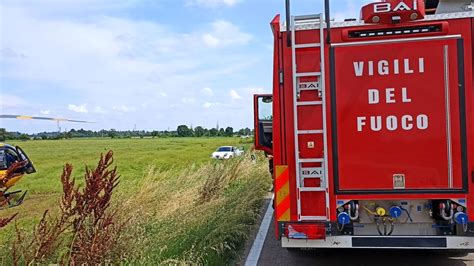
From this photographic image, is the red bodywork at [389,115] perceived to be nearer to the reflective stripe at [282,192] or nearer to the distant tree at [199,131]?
the reflective stripe at [282,192]

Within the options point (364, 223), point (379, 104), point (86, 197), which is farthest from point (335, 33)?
point (86, 197)

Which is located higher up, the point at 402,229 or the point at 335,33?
the point at 335,33

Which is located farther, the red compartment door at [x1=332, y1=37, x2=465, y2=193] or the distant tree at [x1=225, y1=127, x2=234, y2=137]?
the distant tree at [x1=225, y1=127, x2=234, y2=137]

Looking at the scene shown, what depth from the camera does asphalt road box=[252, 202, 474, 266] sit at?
6.01 metres

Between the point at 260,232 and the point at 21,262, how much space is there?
4057 mm

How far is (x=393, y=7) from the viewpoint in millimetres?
4695

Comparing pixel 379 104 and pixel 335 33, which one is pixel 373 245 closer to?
pixel 379 104

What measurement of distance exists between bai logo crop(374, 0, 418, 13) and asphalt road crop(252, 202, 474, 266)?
3154mm

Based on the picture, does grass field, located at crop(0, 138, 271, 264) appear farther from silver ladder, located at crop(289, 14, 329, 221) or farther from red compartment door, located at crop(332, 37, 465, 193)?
red compartment door, located at crop(332, 37, 465, 193)

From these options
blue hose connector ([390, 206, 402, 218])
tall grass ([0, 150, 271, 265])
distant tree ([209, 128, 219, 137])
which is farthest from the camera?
distant tree ([209, 128, 219, 137])

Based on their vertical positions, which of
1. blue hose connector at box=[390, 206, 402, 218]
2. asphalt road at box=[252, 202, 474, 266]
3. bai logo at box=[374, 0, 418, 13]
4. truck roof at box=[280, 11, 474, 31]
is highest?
bai logo at box=[374, 0, 418, 13]

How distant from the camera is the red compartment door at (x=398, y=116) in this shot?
4.66 m

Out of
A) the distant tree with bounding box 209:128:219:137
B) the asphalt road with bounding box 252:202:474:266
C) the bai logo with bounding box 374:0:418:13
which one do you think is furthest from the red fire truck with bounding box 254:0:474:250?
the distant tree with bounding box 209:128:219:137

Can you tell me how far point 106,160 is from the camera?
411 centimetres
